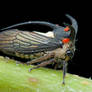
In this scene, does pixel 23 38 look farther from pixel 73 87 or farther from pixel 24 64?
pixel 73 87

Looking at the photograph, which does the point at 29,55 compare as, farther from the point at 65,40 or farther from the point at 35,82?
the point at 35,82

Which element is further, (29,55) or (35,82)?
(29,55)


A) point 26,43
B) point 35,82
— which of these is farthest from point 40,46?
point 35,82

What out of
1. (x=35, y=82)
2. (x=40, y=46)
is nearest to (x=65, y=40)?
(x=40, y=46)

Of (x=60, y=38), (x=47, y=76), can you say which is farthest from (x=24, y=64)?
Result: (x=60, y=38)

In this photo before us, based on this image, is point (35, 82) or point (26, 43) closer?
point (35, 82)

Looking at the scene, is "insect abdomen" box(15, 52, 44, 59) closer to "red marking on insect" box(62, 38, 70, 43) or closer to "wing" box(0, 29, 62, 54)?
"wing" box(0, 29, 62, 54)

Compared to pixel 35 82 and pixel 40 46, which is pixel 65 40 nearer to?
pixel 40 46

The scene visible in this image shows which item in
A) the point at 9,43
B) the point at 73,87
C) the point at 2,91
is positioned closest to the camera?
the point at 2,91

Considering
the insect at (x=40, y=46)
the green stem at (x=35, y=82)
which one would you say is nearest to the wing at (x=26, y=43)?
the insect at (x=40, y=46)
